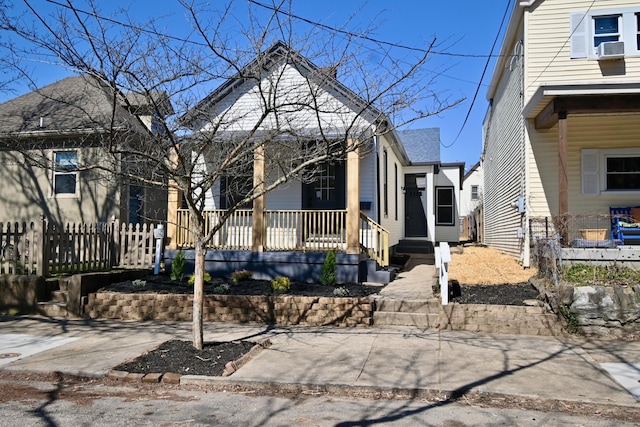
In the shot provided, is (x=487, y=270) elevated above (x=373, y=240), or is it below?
below

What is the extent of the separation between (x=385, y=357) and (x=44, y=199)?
1231 centimetres

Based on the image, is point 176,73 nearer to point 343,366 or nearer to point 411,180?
point 343,366

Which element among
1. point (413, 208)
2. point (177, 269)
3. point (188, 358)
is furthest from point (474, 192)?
point (188, 358)

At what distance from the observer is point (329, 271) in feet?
33.1

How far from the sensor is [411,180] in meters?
20.5

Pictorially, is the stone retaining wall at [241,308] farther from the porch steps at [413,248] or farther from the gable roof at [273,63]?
the porch steps at [413,248]

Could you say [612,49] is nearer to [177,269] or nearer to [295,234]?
[295,234]

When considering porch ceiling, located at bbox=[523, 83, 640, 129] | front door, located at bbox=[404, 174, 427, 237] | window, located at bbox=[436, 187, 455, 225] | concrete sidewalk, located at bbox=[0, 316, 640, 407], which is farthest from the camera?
window, located at bbox=[436, 187, 455, 225]

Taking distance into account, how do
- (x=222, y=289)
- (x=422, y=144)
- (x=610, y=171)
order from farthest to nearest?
1. (x=422, y=144)
2. (x=610, y=171)
3. (x=222, y=289)

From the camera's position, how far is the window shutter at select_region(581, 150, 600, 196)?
38.6 feet

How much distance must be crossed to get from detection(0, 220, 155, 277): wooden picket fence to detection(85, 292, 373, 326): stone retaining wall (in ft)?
6.18

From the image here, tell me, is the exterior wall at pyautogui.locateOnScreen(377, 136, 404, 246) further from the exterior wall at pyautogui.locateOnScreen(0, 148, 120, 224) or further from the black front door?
the exterior wall at pyautogui.locateOnScreen(0, 148, 120, 224)

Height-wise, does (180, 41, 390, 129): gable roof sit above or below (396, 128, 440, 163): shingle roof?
below

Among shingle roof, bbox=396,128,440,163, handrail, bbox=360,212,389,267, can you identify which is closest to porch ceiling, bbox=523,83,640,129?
handrail, bbox=360,212,389,267
